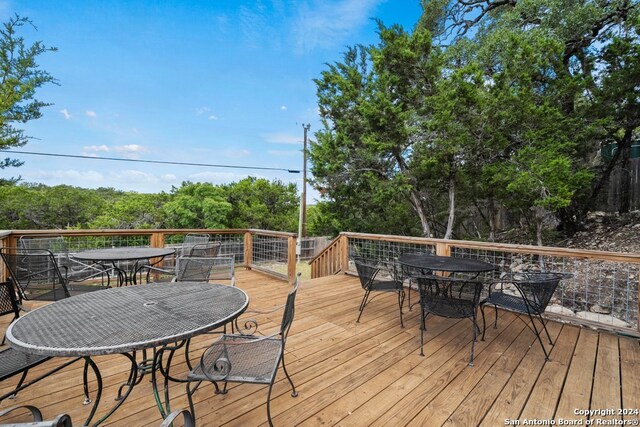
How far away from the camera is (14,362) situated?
1496 mm

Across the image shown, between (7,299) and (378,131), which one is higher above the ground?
(378,131)

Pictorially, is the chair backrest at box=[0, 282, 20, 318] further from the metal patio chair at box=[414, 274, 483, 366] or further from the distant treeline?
the distant treeline

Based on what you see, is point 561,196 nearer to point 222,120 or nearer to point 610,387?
point 610,387

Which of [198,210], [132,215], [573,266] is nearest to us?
[573,266]

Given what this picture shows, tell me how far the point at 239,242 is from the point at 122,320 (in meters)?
4.60

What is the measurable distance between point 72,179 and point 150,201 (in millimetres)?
3710

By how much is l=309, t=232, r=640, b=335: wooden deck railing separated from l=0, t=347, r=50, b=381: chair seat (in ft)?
12.5

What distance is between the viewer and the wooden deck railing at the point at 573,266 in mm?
3059

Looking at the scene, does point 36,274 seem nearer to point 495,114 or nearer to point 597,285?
point 597,285

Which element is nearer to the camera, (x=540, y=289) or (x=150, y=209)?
(x=540, y=289)

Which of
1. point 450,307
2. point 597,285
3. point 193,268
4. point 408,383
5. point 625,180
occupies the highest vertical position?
point 625,180

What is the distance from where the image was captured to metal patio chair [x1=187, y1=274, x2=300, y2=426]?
1.43 m

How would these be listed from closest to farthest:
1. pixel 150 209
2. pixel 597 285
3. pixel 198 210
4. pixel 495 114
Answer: pixel 597 285
pixel 495 114
pixel 150 209
pixel 198 210

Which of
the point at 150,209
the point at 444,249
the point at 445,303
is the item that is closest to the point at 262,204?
the point at 150,209
